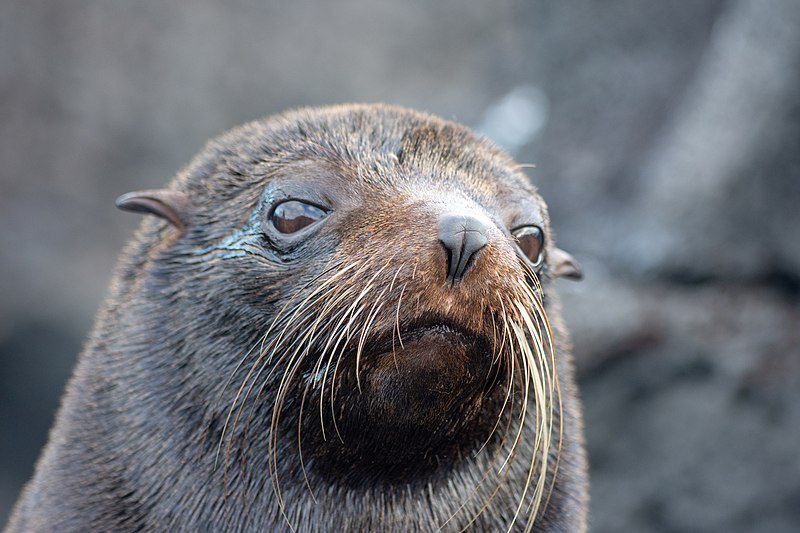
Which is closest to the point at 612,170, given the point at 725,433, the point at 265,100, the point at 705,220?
the point at 705,220

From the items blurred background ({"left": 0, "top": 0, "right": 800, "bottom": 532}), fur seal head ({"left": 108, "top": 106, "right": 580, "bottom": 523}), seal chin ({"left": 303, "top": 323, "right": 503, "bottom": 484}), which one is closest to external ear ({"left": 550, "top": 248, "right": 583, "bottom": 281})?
fur seal head ({"left": 108, "top": 106, "right": 580, "bottom": 523})

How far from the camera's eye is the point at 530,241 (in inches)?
142

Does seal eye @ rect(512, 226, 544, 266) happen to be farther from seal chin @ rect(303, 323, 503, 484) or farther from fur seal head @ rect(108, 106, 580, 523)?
seal chin @ rect(303, 323, 503, 484)

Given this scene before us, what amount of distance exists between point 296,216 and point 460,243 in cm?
83

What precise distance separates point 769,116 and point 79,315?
9299mm

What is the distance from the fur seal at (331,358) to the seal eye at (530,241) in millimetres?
10

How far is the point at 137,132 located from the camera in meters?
14.8

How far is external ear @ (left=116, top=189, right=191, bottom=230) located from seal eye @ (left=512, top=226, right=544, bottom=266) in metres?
1.35

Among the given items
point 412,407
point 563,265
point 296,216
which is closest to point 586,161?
point 563,265

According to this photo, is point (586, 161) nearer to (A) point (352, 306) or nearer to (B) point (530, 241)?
(B) point (530, 241)

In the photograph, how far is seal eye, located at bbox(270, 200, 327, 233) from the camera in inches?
132

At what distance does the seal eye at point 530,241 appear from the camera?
11.7 ft

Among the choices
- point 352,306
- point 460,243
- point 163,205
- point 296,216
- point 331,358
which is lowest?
point 331,358

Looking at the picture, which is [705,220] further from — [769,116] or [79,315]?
[79,315]
